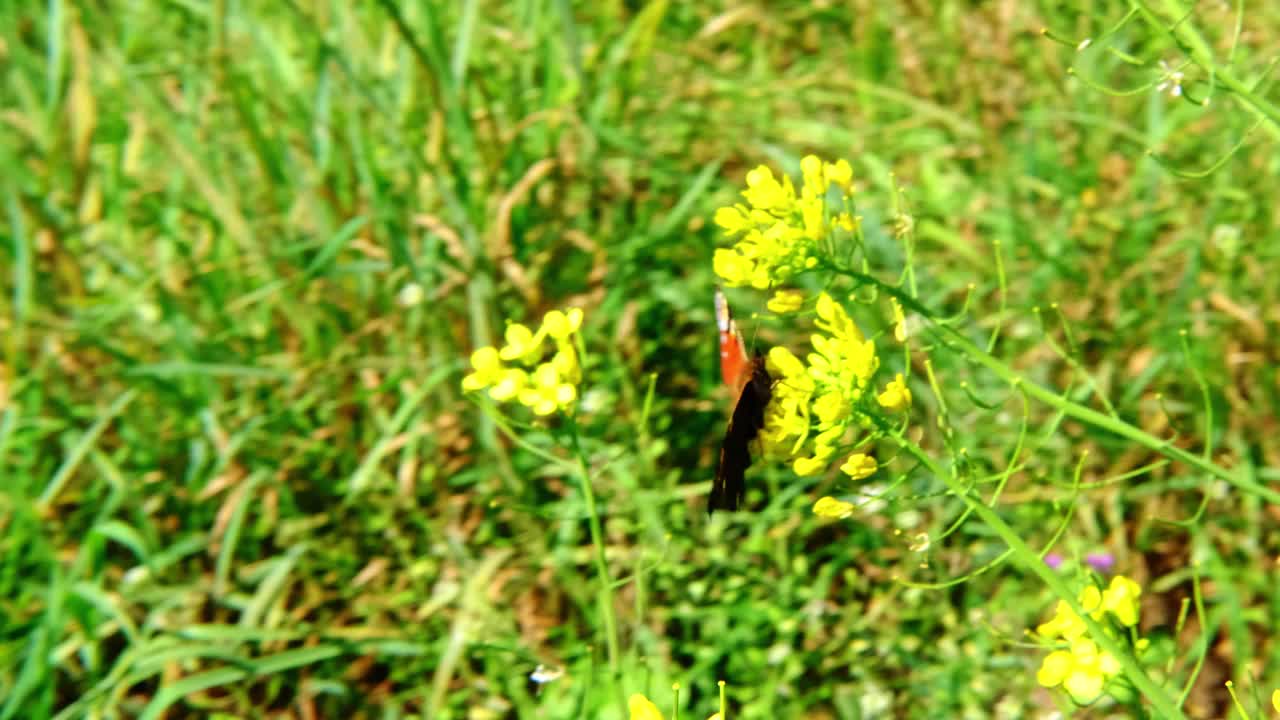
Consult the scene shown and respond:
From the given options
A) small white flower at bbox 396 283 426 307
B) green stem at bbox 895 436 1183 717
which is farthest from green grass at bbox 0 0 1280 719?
green stem at bbox 895 436 1183 717

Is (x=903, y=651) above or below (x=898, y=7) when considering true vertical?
below

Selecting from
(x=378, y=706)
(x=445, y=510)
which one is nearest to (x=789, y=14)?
(x=445, y=510)

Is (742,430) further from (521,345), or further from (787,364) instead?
(521,345)

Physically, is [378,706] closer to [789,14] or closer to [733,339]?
[733,339]

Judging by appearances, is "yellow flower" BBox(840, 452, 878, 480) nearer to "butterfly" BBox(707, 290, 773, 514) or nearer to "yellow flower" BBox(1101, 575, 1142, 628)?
"butterfly" BBox(707, 290, 773, 514)

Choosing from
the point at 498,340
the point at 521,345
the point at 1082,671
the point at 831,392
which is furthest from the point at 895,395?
the point at 498,340

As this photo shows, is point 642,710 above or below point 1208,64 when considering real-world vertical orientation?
below

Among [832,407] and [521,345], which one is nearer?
[832,407]
